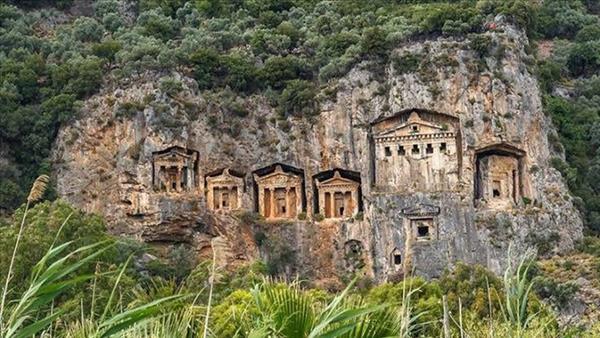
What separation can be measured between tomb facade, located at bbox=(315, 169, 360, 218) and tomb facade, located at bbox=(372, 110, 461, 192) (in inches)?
45.6

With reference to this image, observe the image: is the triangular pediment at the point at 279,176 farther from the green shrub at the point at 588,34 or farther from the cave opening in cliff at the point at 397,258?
the green shrub at the point at 588,34

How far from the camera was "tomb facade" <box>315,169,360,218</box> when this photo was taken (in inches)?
2052

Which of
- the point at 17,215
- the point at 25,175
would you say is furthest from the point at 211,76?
the point at 17,215

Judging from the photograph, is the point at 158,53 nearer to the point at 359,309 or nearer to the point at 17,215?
the point at 17,215

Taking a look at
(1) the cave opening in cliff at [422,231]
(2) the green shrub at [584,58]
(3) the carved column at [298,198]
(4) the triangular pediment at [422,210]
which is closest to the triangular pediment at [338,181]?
(3) the carved column at [298,198]

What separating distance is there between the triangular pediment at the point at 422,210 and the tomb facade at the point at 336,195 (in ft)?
8.09

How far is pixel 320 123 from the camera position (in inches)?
2083

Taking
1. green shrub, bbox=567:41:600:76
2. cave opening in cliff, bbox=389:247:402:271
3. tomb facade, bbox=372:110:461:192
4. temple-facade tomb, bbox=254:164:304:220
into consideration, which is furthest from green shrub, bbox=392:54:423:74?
green shrub, bbox=567:41:600:76

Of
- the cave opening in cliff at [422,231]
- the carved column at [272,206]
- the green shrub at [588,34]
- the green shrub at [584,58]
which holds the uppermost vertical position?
the green shrub at [588,34]

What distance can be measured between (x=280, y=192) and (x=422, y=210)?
6205mm

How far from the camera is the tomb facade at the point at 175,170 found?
52062mm

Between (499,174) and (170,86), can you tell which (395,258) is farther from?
(170,86)

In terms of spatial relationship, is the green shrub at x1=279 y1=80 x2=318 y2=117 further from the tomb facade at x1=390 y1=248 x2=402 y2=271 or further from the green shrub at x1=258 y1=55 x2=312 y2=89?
the tomb facade at x1=390 y1=248 x2=402 y2=271

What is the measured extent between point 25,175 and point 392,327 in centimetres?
4286
